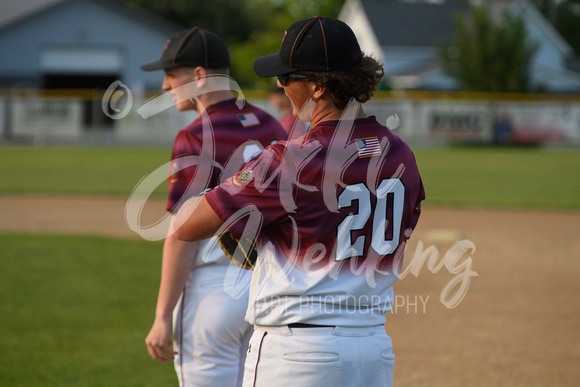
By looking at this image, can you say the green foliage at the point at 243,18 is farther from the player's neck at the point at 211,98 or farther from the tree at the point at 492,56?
the player's neck at the point at 211,98

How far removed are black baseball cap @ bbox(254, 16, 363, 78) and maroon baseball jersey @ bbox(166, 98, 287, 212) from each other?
0.69 m

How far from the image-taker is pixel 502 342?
5285 mm

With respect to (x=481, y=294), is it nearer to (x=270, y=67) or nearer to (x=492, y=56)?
(x=270, y=67)

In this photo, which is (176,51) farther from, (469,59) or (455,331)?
(469,59)

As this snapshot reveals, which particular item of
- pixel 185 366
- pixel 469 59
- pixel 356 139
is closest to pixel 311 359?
pixel 356 139

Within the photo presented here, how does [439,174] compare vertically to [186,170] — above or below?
above

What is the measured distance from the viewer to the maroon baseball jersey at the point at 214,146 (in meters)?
2.65

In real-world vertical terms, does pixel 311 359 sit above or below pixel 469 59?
below

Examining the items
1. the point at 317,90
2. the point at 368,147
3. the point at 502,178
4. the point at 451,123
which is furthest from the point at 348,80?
the point at 451,123

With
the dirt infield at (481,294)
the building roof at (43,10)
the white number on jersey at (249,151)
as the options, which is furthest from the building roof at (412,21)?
the white number on jersey at (249,151)

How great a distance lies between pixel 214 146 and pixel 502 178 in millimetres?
16316

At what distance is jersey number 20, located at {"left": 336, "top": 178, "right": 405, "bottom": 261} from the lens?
2002 millimetres

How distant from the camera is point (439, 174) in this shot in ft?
61.0

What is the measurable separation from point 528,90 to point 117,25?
930 inches
